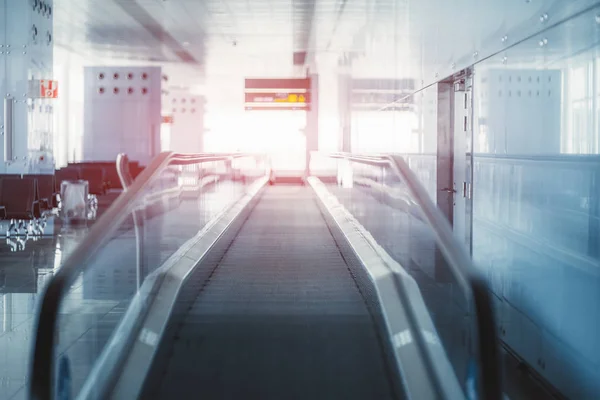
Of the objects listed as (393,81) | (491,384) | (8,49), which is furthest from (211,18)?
(491,384)

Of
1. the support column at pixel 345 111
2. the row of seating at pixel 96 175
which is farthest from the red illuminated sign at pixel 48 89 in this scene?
the support column at pixel 345 111

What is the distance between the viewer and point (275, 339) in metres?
5.80

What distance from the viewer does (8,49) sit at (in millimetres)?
15117

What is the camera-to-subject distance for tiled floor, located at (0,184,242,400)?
5.82m

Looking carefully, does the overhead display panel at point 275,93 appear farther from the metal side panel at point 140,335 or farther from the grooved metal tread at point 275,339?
the metal side panel at point 140,335

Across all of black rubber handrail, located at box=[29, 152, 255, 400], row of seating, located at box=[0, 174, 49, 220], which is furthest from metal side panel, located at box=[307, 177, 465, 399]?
row of seating, located at box=[0, 174, 49, 220]

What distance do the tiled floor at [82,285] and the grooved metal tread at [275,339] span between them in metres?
0.83

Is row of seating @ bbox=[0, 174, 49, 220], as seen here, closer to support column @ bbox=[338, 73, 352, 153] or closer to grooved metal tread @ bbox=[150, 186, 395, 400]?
grooved metal tread @ bbox=[150, 186, 395, 400]

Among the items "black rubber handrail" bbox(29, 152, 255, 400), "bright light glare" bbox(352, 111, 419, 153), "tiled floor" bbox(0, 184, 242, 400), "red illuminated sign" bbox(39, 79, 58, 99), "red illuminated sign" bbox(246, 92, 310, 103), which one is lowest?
"tiled floor" bbox(0, 184, 242, 400)

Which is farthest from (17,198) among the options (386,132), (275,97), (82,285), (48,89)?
(275,97)

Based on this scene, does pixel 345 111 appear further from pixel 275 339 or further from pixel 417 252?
A: pixel 275 339

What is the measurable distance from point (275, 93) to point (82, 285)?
21348 mm

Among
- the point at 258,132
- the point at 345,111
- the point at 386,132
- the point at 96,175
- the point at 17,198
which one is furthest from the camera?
the point at 258,132

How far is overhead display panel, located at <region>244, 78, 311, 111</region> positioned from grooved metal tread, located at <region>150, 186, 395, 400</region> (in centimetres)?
2193
